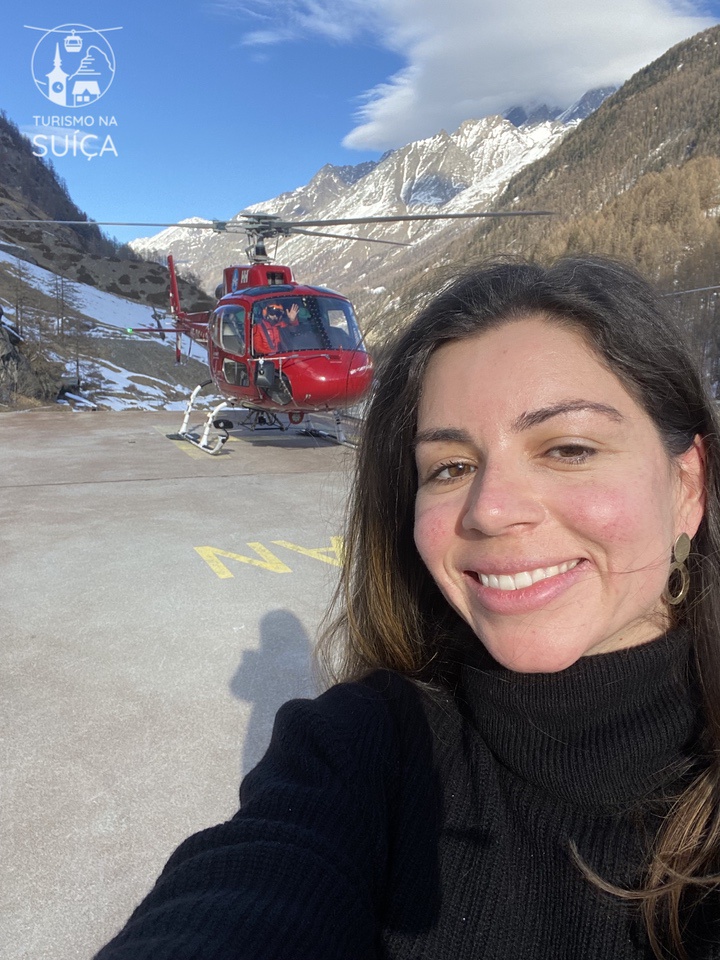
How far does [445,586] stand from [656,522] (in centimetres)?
37

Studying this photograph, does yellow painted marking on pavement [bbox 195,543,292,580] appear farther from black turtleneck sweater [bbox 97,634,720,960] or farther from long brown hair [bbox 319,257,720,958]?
black turtleneck sweater [bbox 97,634,720,960]

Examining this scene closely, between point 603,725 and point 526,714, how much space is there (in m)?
0.12

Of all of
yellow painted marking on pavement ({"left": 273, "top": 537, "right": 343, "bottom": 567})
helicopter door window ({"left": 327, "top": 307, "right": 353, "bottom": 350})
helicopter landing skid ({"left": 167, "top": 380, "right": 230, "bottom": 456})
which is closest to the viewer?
yellow painted marking on pavement ({"left": 273, "top": 537, "right": 343, "bottom": 567})

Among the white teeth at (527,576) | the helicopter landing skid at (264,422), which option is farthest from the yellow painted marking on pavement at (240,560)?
the helicopter landing skid at (264,422)

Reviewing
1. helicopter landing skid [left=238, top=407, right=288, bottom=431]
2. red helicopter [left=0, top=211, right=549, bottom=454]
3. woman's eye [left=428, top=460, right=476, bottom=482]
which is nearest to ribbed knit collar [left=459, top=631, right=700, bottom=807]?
woman's eye [left=428, top=460, right=476, bottom=482]

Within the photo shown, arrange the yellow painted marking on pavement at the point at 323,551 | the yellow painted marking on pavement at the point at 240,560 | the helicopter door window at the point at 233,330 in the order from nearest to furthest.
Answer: the yellow painted marking on pavement at the point at 240,560 < the yellow painted marking on pavement at the point at 323,551 < the helicopter door window at the point at 233,330

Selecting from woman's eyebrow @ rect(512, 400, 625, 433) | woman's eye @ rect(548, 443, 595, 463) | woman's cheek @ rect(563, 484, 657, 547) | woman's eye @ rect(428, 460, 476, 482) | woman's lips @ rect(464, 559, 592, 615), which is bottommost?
woman's lips @ rect(464, 559, 592, 615)

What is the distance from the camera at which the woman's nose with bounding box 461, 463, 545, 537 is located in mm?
1140

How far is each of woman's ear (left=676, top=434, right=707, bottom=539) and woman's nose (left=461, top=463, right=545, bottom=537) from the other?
13.0 inches

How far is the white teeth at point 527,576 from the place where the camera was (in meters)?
1.16

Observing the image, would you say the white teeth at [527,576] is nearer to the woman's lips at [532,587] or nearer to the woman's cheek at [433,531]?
the woman's lips at [532,587]

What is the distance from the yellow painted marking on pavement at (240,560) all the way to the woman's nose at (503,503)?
330cm

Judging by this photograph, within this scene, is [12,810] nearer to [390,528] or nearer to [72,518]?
[390,528]

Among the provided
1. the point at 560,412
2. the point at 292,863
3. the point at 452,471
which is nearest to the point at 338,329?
the point at 452,471
